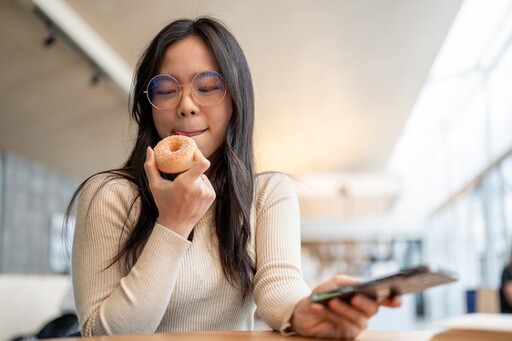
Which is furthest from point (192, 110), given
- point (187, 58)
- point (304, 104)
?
point (304, 104)

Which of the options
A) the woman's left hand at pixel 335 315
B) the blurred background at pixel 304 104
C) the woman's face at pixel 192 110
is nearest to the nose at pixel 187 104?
the woman's face at pixel 192 110

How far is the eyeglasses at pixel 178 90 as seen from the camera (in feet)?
4.57

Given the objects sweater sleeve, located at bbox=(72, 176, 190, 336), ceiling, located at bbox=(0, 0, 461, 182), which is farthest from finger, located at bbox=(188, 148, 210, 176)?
ceiling, located at bbox=(0, 0, 461, 182)

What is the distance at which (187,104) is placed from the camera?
1365 millimetres

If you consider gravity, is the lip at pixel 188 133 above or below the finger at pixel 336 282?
above

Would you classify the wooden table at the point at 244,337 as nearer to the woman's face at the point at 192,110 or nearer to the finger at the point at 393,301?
the finger at the point at 393,301

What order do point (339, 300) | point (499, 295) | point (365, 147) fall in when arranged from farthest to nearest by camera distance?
point (365, 147), point (499, 295), point (339, 300)

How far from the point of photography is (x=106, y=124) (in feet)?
29.8

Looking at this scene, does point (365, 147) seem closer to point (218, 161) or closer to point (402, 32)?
point (402, 32)

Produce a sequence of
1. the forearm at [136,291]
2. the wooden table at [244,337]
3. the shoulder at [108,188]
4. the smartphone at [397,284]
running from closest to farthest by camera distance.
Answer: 1. the smartphone at [397,284]
2. the wooden table at [244,337]
3. the forearm at [136,291]
4. the shoulder at [108,188]

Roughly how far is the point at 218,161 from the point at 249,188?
0.30ft

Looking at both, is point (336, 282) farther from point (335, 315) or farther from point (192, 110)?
point (192, 110)

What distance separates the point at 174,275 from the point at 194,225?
149 mm

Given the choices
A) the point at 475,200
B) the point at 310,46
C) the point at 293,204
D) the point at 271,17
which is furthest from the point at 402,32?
the point at 293,204
